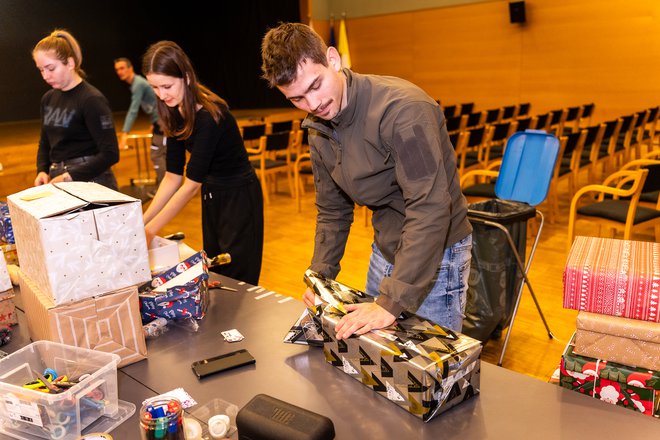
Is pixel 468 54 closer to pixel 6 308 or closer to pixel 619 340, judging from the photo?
pixel 619 340

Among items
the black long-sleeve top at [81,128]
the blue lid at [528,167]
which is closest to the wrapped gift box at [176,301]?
the black long-sleeve top at [81,128]

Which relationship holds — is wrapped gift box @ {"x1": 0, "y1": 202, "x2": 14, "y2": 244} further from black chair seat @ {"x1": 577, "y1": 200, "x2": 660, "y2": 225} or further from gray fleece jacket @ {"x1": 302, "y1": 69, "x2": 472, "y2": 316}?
black chair seat @ {"x1": 577, "y1": 200, "x2": 660, "y2": 225}

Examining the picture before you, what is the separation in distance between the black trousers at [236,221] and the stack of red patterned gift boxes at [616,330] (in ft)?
3.93

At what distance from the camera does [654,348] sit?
4.66ft

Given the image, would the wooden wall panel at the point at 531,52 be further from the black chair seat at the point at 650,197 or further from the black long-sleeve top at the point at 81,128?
the black long-sleeve top at the point at 81,128

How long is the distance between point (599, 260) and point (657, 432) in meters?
0.64

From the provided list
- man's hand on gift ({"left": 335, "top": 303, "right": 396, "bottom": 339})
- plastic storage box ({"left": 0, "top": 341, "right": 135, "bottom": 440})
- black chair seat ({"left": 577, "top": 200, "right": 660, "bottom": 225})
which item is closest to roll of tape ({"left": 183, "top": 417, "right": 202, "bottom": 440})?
plastic storage box ({"left": 0, "top": 341, "right": 135, "bottom": 440})

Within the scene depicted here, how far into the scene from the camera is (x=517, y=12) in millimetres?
8336

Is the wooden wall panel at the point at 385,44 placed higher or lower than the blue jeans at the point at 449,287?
higher

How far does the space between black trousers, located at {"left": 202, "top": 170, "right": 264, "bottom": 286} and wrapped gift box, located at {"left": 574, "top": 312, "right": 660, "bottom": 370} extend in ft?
4.08

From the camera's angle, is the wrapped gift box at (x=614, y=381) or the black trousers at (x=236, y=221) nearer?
the wrapped gift box at (x=614, y=381)

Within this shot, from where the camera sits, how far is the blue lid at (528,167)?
2555mm

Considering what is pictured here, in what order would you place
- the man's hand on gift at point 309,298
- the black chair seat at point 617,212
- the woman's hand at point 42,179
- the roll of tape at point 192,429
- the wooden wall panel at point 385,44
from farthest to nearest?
the wooden wall panel at point 385,44, the black chair seat at point 617,212, the woman's hand at point 42,179, the man's hand on gift at point 309,298, the roll of tape at point 192,429

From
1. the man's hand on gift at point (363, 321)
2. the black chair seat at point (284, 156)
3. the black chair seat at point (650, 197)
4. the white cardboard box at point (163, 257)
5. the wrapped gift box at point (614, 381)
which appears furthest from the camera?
the black chair seat at point (284, 156)
